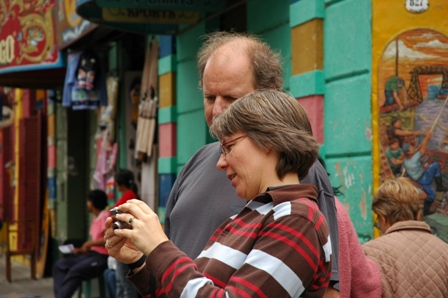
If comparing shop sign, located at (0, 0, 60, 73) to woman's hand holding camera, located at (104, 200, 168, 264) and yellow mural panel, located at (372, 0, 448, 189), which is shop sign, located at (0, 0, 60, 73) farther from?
woman's hand holding camera, located at (104, 200, 168, 264)

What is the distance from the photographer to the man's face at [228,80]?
2867 mm

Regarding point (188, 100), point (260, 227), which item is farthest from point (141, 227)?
point (188, 100)

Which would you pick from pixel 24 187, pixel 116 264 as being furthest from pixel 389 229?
pixel 24 187

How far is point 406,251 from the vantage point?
424cm

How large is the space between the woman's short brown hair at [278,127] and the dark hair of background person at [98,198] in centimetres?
787

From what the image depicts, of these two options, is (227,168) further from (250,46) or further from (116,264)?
(116,264)

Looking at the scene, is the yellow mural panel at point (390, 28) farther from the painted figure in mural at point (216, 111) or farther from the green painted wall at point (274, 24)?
the painted figure in mural at point (216, 111)

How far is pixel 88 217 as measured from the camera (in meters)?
14.4

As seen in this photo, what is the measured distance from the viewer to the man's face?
9.41 feet

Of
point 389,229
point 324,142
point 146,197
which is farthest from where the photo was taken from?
point 146,197

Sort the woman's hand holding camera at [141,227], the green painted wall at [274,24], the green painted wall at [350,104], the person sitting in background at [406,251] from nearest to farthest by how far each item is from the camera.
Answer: the woman's hand holding camera at [141,227] → the person sitting in background at [406,251] → the green painted wall at [350,104] → the green painted wall at [274,24]

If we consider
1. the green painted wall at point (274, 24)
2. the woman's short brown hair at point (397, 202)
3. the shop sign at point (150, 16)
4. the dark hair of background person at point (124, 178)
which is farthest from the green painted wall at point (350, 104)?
the dark hair of background person at point (124, 178)

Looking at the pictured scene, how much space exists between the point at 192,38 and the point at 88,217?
6.38 metres

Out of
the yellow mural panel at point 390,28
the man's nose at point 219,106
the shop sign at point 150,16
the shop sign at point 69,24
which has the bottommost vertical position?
the man's nose at point 219,106
